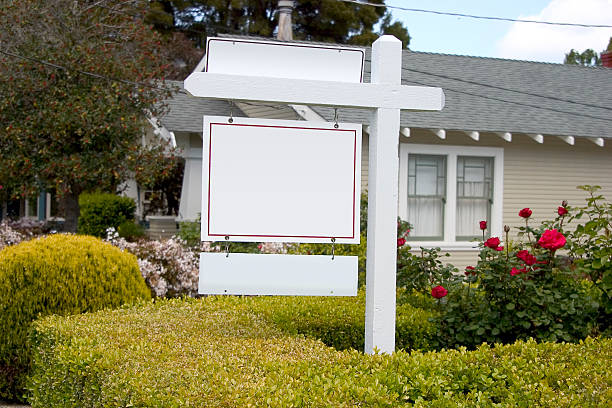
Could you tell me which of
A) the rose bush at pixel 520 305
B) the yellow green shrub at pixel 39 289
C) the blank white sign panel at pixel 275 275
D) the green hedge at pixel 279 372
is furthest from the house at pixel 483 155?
the green hedge at pixel 279 372

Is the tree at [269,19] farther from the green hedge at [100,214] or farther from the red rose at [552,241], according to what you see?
the red rose at [552,241]

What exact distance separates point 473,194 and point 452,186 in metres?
0.51

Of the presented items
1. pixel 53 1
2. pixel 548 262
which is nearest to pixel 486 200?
pixel 548 262

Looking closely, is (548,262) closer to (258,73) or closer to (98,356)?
(258,73)

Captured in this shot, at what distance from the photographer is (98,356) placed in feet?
14.0

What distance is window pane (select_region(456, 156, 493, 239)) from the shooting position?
13.6m

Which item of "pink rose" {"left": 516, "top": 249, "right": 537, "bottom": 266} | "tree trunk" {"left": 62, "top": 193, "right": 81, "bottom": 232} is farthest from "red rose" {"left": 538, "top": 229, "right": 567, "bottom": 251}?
→ "tree trunk" {"left": 62, "top": 193, "right": 81, "bottom": 232}

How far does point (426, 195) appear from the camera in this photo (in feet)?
44.0

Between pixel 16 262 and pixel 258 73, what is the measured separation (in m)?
2.81

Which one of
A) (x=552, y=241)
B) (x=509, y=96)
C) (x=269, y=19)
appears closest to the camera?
(x=552, y=241)

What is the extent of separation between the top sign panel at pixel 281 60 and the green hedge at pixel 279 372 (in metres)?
1.76

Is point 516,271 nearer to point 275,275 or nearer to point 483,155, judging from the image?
point 275,275

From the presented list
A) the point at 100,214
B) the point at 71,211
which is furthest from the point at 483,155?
the point at 71,211

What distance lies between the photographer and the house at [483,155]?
13141 mm
